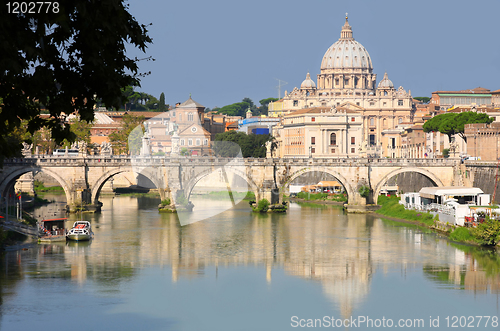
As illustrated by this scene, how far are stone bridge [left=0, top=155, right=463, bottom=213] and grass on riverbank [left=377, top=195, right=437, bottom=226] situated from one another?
1593 mm

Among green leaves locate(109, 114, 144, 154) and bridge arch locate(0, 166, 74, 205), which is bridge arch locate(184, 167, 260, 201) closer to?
bridge arch locate(0, 166, 74, 205)

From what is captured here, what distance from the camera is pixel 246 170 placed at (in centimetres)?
6875

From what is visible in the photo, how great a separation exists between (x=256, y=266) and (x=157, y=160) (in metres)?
29.7

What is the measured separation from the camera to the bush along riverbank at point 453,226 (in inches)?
1729

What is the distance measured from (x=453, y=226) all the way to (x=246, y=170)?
79.4ft

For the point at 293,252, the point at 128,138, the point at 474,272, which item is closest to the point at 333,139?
the point at 128,138

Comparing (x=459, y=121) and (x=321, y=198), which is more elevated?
(x=459, y=121)

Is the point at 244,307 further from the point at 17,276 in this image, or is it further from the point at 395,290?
the point at 17,276

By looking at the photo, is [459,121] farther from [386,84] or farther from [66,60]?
[386,84]

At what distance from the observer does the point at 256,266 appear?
4038 cm

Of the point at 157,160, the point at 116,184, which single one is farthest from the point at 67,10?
the point at 116,184

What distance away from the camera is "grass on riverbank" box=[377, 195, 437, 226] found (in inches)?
2224

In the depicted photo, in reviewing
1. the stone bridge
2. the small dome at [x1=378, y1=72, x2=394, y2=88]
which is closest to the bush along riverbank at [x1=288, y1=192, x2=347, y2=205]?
the stone bridge

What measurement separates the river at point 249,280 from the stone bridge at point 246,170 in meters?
11.8
